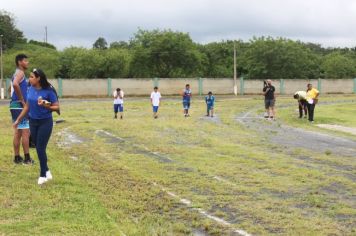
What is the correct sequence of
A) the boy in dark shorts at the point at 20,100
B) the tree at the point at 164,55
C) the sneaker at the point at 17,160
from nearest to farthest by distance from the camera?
1. the boy in dark shorts at the point at 20,100
2. the sneaker at the point at 17,160
3. the tree at the point at 164,55

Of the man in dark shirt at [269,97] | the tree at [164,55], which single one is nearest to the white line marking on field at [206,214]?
the man in dark shirt at [269,97]

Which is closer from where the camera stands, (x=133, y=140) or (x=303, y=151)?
(x=303, y=151)

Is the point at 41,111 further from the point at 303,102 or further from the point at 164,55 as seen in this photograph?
the point at 164,55

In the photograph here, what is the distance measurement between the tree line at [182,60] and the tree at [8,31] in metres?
4.49

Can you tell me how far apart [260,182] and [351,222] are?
240 cm

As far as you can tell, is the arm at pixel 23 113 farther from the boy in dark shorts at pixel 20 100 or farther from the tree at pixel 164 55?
the tree at pixel 164 55

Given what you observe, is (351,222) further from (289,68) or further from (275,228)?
(289,68)

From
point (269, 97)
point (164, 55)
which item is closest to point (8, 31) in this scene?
point (164, 55)

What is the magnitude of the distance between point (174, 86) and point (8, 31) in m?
51.3

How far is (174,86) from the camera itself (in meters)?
56.1

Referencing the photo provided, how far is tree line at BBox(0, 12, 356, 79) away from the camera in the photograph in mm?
68312

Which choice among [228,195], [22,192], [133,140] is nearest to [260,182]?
[228,195]

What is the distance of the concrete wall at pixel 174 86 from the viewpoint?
53.1m

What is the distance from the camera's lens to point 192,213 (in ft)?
22.4
